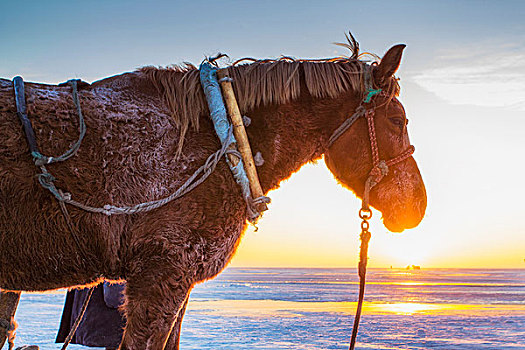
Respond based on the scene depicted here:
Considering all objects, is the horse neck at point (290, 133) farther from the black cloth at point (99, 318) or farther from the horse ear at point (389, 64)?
the black cloth at point (99, 318)

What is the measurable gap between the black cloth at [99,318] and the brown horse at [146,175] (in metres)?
2.16

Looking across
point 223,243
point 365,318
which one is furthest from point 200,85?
point 365,318

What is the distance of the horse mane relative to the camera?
2639 mm

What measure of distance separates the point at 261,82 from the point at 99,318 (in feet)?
10.3

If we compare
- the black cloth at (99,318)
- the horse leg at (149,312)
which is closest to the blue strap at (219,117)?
the horse leg at (149,312)

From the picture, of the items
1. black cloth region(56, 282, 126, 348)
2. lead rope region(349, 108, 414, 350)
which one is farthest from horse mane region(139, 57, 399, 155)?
black cloth region(56, 282, 126, 348)

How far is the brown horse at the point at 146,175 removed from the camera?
7.45ft

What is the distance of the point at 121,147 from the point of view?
2.41 m

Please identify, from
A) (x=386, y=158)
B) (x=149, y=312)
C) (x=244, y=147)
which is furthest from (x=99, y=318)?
(x=386, y=158)

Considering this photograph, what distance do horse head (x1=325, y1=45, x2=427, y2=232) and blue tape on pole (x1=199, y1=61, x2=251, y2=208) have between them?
63cm

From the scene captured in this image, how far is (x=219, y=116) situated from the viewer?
259 centimetres

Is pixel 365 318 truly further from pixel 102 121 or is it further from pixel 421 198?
pixel 102 121

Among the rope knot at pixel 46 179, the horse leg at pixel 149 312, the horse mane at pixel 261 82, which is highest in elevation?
the horse mane at pixel 261 82

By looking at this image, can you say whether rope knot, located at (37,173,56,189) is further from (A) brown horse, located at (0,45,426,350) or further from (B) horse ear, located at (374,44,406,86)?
(B) horse ear, located at (374,44,406,86)
